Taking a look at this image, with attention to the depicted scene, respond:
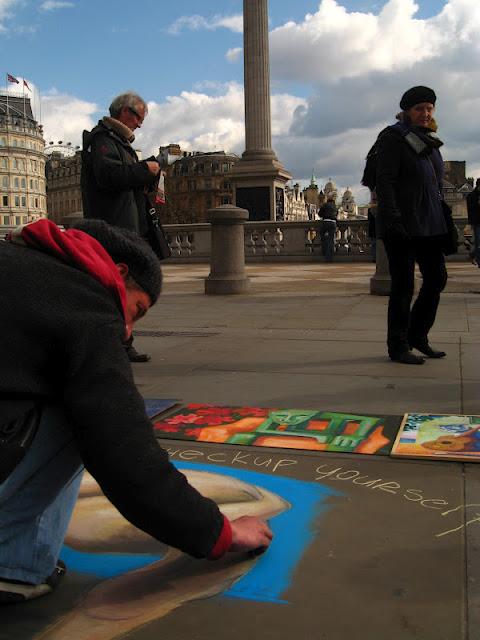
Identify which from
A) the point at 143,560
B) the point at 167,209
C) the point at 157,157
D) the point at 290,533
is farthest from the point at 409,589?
the point at 167,209

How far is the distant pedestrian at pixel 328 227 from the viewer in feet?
68.5

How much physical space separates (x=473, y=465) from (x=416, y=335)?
2.71m

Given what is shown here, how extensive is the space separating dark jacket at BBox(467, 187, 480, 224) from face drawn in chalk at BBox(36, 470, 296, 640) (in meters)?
10.00

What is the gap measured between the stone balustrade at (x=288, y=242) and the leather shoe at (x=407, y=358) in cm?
1612

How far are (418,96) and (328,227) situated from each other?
15.8 metres

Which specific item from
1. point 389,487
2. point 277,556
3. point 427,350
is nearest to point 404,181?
point 427,350

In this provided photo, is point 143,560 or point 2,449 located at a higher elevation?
point 2,449

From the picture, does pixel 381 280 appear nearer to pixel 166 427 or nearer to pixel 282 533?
pixel 166 427

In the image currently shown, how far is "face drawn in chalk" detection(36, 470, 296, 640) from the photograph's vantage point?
192 cm

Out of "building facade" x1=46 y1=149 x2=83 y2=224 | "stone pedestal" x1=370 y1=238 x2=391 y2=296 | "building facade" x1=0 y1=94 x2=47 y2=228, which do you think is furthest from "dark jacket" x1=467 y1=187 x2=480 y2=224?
"building facade" x1=46 y1=149 x2=83 y2=224

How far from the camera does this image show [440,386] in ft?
15.3

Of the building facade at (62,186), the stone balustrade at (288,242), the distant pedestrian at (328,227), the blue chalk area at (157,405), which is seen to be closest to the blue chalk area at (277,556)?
the blue chalk area at (157,405)

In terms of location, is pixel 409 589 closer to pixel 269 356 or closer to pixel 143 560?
pixel 143 560

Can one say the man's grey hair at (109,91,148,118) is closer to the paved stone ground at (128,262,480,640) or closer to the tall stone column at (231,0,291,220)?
the paved stone ground at (128,262,480,640)
